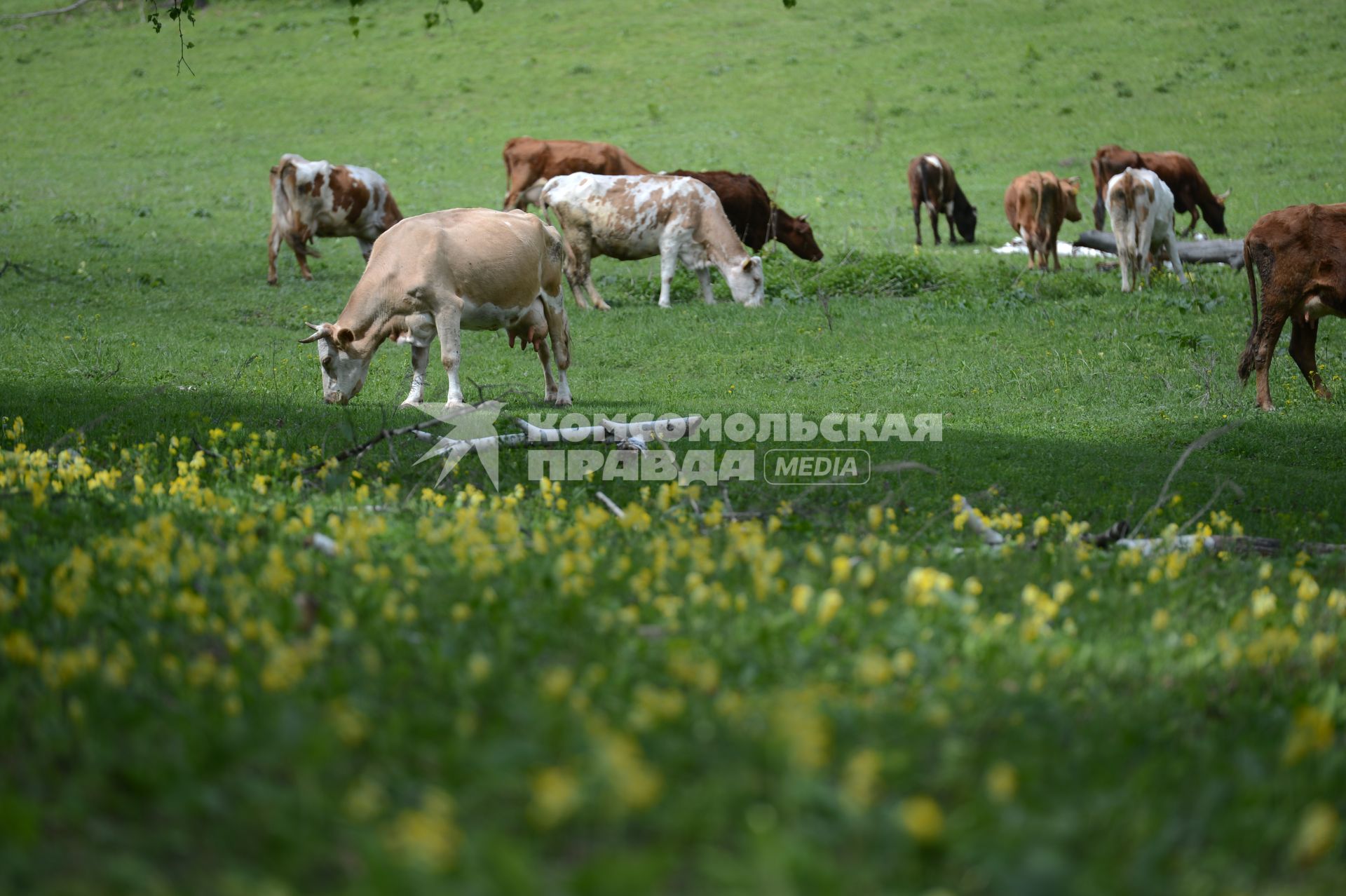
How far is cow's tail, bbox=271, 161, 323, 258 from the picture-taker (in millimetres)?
20688

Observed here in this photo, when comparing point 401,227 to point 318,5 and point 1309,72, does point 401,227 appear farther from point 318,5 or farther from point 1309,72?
point 318,5

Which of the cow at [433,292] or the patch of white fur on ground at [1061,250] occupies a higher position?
the cow at [433,292]

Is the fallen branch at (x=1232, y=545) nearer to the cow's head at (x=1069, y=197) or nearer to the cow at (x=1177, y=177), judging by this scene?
the cow's head at (x=1069, y=197)

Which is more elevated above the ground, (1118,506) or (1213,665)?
(1213,665)

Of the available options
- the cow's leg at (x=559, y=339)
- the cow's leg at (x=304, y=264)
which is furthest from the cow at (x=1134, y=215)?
the cow's leg at (x=304, y=264)

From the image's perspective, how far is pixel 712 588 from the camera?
15.1ft

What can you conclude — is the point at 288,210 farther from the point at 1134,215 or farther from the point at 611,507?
the point at 611,507

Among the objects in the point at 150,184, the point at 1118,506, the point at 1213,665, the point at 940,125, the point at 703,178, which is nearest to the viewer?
the point at 1213,665

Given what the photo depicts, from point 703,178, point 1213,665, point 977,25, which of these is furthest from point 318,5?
point 1213,665

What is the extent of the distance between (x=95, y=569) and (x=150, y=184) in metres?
29.9

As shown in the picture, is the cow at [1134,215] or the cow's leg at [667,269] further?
the cow's leg at [667,269]

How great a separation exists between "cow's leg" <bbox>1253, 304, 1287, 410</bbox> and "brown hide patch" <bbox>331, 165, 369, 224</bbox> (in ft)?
46.6

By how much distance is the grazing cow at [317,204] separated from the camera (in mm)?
20750

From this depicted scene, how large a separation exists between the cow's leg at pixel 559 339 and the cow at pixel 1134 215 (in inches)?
402
